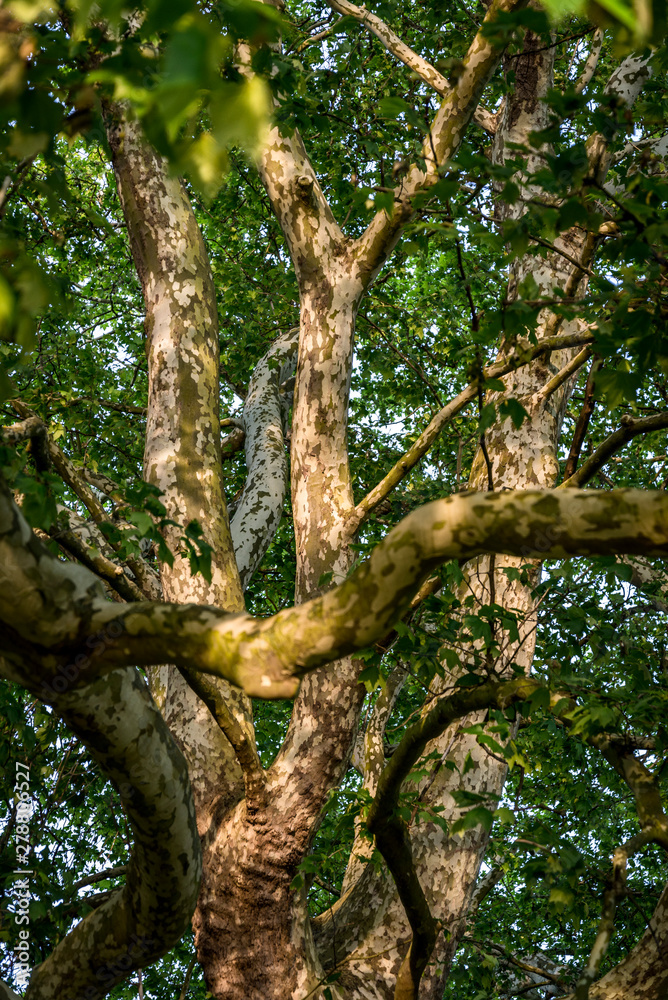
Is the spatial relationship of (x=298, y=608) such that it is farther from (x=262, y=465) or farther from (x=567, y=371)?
(x=262, y=465)

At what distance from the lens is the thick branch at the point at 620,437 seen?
10.5 ft

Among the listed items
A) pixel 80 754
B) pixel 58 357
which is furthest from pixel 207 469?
pixel 58 357

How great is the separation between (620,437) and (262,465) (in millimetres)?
3506

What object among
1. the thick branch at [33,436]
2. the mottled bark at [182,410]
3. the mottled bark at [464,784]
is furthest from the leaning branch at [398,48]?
the thick branch at [33,436]

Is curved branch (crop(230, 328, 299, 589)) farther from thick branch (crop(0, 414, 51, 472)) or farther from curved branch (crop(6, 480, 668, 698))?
curved branch (crop(6, 480, 668, 698))

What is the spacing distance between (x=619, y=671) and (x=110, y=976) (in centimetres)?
264

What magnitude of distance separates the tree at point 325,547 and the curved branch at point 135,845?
0.04 ft

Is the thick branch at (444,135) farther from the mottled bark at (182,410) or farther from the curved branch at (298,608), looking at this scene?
the curved branch at (298,608)

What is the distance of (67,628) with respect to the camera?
2006mm

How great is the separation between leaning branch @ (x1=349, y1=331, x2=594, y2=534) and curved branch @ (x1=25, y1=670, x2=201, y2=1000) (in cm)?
168

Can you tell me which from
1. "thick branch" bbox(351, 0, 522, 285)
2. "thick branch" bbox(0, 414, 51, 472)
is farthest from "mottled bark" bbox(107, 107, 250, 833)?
"thick branch" bbox(351, 0, 522, 285)

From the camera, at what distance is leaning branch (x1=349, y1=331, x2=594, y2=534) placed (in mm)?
3277

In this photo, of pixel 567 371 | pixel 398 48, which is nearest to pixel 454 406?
pixel 567 371

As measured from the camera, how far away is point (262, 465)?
20.7 ft
